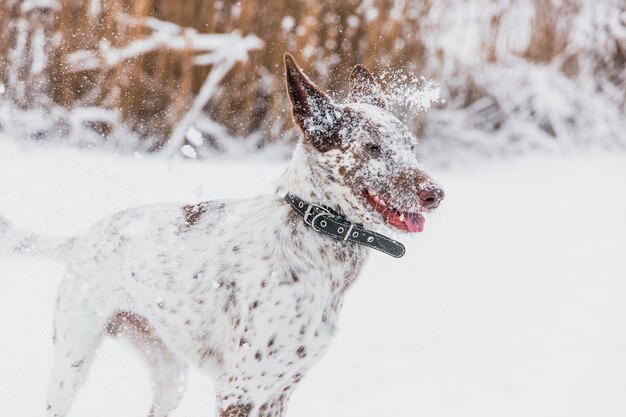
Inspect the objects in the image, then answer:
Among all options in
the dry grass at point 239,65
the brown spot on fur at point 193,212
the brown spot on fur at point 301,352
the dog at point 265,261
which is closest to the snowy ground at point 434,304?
the brown spot on fur at point 193,212

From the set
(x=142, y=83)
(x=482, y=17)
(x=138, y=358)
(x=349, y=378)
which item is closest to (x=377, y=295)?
(x=349, y=378)

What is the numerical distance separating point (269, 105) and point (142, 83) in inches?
54.5

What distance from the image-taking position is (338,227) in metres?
2.24

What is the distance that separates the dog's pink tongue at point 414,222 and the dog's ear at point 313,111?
371mm

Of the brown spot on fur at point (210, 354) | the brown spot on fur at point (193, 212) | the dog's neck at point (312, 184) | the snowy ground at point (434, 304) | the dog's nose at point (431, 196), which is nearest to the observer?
the dog's nose at point (431, 196)

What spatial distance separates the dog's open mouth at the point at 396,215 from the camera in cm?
221

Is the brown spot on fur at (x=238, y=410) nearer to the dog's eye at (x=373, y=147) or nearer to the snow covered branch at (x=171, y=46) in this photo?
the dog's eye at (x=373, y=147)

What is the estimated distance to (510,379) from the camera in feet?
13.1

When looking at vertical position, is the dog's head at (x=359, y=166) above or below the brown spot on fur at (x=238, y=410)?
above

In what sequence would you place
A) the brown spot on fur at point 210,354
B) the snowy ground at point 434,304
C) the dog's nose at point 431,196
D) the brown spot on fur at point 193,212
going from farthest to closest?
the snowy ground at point 434,304 → the brown spot on fur at point 193,212 → the brown spot on fur at point 210,354 → the dog's nose at point 431,196

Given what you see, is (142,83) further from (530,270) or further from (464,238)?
(530,270)

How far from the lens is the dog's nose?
2.17 m

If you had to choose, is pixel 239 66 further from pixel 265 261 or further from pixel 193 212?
pixel 265 261

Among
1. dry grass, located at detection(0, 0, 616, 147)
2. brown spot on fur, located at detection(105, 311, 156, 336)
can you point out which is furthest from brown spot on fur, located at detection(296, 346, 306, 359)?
dry grass, located at detection(0, 0, 616, 147)
